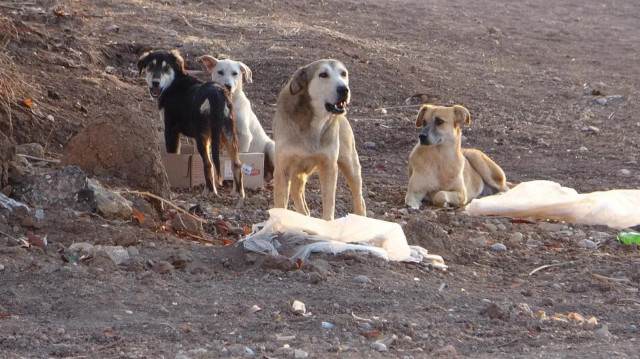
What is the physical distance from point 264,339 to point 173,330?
0.41 meters

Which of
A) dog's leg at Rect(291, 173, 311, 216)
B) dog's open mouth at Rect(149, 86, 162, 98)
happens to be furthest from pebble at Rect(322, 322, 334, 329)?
dog's open mouth at Rect(149, 86, 162, 98)

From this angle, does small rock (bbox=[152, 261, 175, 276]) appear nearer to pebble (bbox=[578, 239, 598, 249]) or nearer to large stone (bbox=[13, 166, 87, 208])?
large stone (bbox=[13, 166, 87, 208])

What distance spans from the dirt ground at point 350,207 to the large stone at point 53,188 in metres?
0.26

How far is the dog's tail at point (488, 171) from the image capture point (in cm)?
1053

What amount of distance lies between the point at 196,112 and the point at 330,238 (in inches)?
119

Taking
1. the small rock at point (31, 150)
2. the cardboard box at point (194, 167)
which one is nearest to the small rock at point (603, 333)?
the cardboard box at point (194, 167)

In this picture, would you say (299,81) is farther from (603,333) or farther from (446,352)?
(446,352)

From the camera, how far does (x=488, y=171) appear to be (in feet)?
35.0

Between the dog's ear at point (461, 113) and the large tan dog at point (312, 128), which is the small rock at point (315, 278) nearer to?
the large tan dog at point (312, 128)

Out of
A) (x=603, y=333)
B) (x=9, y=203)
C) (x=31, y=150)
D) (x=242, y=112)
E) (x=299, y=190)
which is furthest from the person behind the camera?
(x=242, y=112)

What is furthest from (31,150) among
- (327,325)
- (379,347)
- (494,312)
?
(379,347)

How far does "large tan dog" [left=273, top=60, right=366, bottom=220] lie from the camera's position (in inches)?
303

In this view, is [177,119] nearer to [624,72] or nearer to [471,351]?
[471,351]

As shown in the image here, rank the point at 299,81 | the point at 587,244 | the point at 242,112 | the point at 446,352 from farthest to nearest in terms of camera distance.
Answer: the point at 242,112 < the point at 587,244 < the point at 299,81 < the point at 446,352
